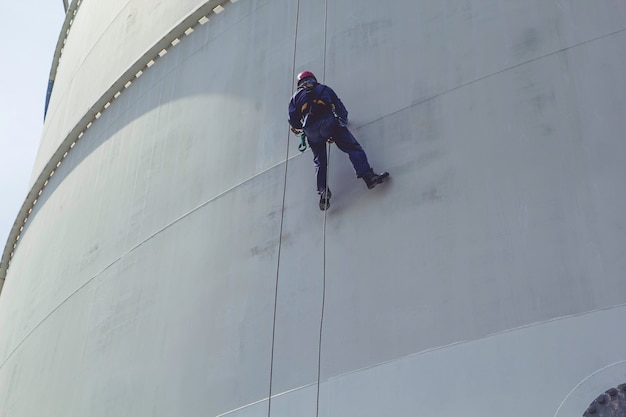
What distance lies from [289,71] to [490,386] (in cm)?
389

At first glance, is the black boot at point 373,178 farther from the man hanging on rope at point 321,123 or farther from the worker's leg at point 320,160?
the worker's leg at point 320,160

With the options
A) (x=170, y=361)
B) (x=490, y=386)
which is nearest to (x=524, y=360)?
(x=490, y=386)

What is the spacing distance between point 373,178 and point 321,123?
642 millimetres

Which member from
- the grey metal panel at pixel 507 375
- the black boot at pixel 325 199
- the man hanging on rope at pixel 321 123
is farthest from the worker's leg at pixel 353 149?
the grey metal panel at pixel 507 375

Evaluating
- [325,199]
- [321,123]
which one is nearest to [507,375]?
[325,199]

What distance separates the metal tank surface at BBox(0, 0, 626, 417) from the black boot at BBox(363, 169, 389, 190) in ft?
0.29

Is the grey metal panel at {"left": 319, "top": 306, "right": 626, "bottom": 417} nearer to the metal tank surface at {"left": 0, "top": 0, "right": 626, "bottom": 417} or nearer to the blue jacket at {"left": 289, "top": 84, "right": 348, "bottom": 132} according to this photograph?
the metal tank surface at {"left": 0, "top": 0, "right": 626, "bottom": 417}

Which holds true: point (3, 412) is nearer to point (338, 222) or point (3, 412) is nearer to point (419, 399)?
point (338, 222)

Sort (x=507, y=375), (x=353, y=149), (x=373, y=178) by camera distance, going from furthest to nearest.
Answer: (x=353, y=149) < (x=373, y=178) < (x=507, y=375)

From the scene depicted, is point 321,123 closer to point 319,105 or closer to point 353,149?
point 319,105

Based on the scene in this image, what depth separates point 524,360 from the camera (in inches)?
220

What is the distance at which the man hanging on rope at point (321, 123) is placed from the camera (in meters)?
7.15

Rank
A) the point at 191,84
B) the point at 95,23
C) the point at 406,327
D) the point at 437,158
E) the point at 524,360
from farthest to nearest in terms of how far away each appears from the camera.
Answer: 1. the point at 95,23
2. the point at 191,84
3. the point at 437,158
4. the point at 406,327
5. the point at 524,360

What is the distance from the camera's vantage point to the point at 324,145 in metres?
7.34
